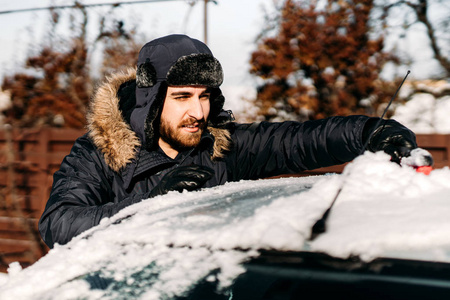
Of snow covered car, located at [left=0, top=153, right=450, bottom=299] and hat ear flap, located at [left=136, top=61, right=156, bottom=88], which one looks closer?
snow covered car, located at [left=0, top=153, right=450, bottom=299]

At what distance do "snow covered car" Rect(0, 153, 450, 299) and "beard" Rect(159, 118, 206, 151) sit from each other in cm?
100

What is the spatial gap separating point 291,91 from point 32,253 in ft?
23.6

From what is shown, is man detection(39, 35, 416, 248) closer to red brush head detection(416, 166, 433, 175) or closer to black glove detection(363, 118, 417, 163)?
black glove detection(363, 118, 417, 163)

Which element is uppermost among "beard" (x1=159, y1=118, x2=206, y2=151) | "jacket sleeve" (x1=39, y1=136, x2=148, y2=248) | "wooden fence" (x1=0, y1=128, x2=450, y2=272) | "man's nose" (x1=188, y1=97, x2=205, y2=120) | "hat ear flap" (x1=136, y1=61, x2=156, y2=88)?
"hat ear flap" (x1=136, y1=61, x2=156, y2=88)

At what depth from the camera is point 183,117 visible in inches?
90.5

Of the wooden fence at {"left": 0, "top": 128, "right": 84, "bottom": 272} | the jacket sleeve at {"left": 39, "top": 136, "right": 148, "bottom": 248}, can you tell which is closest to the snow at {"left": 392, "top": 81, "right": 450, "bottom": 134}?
the wooden fence at {"left": 0, "top": 128, "right": 84, "bottom": 272}

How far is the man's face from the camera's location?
7.52 ft

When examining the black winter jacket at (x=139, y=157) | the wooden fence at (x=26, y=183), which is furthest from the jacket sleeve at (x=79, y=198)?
the wooden fence at (x=26, y=183)

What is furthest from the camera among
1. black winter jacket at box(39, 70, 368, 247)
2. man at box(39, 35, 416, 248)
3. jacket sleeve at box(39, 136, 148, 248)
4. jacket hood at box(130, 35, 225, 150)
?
jacket hood at box(130, 35, 225, 150)

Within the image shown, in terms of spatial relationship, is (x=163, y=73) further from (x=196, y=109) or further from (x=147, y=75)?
(x=196, y=109)

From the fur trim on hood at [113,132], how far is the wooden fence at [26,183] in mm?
2733

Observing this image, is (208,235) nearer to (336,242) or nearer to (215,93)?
(336,242)

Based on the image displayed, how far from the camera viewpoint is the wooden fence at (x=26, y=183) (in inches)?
198

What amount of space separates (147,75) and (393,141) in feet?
4.12
